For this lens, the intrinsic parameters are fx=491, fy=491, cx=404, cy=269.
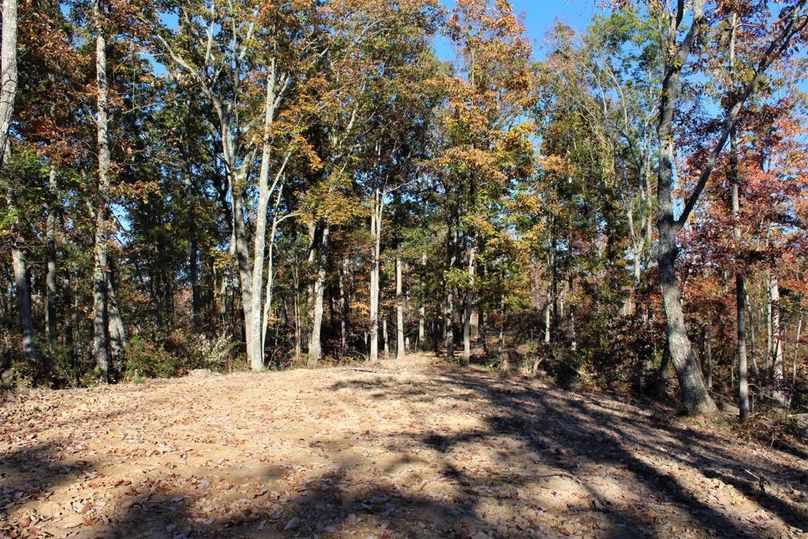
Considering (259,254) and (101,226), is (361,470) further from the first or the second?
(259,254)

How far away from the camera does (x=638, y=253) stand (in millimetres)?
18750

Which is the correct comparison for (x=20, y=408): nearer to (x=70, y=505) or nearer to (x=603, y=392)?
(x=70, y=505)

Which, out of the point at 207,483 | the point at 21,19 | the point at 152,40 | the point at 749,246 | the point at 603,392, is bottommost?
Result: the point at 603,392

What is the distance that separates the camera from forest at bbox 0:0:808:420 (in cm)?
1198

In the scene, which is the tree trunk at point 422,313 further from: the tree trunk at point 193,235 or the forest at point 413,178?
the tree trunk at point 193,235

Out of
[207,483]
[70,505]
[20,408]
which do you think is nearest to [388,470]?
[207,483]

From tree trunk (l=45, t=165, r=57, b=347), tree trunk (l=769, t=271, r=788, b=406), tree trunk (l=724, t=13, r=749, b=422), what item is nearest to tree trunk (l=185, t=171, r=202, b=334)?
tree trunk (l=45, t=165, r=57, b=347)

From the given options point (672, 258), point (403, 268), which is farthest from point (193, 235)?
point (672, 258)

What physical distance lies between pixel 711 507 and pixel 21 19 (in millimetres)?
16157

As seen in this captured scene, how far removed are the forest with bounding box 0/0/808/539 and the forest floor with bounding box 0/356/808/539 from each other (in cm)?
5

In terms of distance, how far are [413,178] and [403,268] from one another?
6.38m

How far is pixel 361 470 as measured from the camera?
5.80 m

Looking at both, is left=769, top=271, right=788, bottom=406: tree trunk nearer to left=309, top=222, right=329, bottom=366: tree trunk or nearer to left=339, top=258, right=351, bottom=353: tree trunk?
left=309, top=222, right=329, bottom=366: tree trunk

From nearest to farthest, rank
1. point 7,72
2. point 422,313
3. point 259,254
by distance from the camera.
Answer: point 7,72
point 259,254
point 422,313
